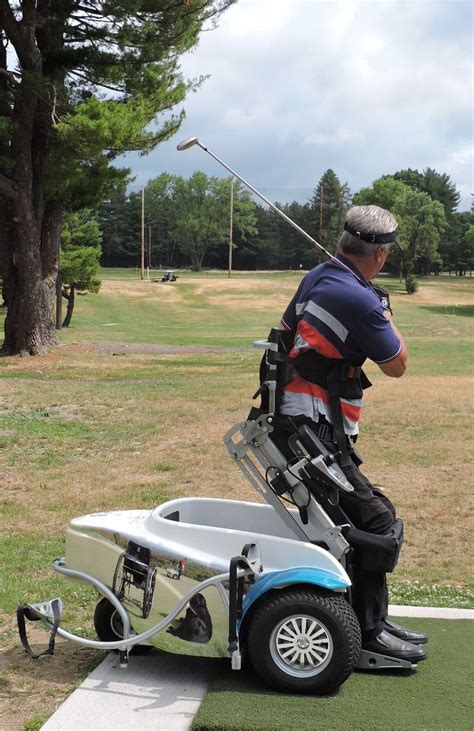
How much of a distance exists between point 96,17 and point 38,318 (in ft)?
26.3

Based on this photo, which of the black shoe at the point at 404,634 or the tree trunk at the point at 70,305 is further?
the tree trunk at the point at 70,305

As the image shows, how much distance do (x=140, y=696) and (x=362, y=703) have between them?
36.8 inches

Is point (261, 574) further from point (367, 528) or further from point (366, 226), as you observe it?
point (366, 226)

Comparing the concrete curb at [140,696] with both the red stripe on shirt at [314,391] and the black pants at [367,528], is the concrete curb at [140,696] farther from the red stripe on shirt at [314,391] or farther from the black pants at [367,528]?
the red stripe on shirt at [314,391]

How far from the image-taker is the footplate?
3.70 metres

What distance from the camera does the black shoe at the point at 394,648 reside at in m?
3.72

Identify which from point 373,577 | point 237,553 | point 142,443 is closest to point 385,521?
point 373,577

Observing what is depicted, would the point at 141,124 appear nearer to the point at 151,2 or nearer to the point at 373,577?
the point at 151,2

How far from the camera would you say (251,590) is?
11.6 ft

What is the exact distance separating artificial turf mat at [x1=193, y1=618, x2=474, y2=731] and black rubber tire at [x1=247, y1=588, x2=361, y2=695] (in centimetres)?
7

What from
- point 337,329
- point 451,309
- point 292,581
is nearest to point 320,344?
point 337,329

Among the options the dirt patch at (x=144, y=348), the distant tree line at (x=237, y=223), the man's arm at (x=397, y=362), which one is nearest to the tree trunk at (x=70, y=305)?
the dirt patch at (x=144, y=348)

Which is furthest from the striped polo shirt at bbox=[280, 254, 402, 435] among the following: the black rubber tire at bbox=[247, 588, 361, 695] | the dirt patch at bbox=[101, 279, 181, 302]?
the dirt patch at bbox=[101, 279, 181, 302]

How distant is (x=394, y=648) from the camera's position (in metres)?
3.73
